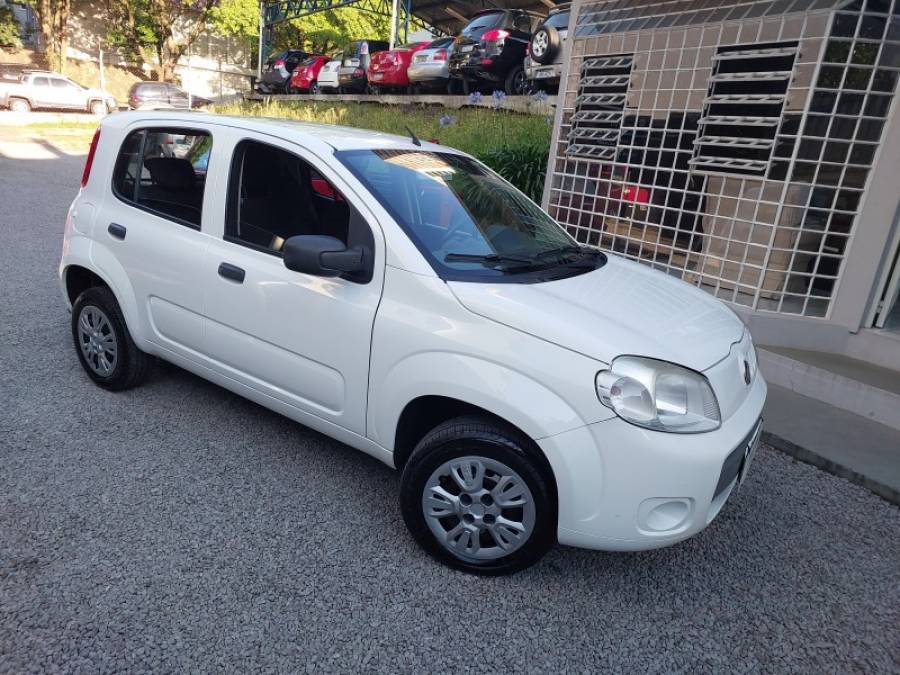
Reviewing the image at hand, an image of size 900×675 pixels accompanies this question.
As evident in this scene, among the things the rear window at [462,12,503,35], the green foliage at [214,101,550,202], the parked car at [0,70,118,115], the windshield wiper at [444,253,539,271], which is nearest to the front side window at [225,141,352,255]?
the windshield wiper at [444,253,539,271]

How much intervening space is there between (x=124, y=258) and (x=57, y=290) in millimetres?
2941

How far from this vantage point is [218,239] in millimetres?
3326

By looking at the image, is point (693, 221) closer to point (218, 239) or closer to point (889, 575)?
point (889, 575)

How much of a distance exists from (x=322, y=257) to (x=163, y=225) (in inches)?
55.2

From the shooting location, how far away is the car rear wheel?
969 inches

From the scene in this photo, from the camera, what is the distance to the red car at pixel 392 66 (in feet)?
54.7

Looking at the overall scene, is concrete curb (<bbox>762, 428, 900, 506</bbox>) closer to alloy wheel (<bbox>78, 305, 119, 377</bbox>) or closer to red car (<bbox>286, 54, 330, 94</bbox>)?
alloy wheel (<bbox>78, 305, 119, 377</bbox>)

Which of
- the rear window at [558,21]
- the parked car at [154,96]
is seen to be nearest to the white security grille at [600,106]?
the rear window at [558,21]

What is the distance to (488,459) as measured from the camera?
2521 millimetres

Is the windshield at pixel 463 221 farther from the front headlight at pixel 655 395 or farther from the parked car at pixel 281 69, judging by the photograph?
the parked car at pixel 281 69

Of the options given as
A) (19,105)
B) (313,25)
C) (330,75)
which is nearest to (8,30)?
(19,105)

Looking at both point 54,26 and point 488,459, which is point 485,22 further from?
point 54,26

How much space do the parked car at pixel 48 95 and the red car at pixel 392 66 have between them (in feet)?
50.3

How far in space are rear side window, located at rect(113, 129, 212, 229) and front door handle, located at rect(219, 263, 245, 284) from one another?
1.15ft
